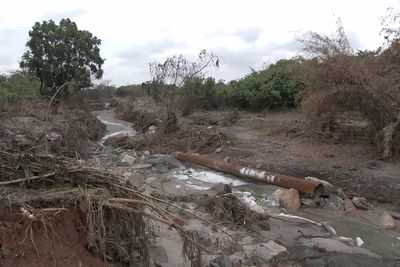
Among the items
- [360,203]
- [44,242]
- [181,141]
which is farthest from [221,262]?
[181,141]

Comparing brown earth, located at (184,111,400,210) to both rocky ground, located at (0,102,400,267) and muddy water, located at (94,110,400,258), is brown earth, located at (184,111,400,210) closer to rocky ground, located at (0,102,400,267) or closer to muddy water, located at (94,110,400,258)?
rocky ground, located at (0,102,400,267)

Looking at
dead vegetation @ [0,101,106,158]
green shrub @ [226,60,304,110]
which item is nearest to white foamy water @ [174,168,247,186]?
dead vegetation @ [0,101,106,158]

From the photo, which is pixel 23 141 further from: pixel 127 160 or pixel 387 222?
pixel 127 160

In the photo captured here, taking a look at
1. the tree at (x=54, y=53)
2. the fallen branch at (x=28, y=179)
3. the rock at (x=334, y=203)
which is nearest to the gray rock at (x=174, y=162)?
the rock at (x=334, y=203)

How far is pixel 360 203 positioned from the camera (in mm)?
9789

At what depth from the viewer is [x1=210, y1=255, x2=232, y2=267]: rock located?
603 cm

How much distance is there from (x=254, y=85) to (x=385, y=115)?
55.5 ft

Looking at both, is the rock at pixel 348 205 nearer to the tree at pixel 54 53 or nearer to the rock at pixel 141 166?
the rock at pixel 141 166

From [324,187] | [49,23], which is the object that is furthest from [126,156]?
[49,23]

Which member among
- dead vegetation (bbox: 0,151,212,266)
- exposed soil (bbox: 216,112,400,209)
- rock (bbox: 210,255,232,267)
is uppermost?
dead vegetation (bbox: 0,151,212,266)

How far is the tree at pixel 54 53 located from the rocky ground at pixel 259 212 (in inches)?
634

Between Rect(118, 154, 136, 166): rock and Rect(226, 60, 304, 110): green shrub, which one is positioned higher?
Rect(226, 60, 304, 110): green shrub

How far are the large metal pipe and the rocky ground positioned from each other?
190mm

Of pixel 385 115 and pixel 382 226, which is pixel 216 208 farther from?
pixel 385 115
